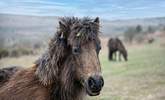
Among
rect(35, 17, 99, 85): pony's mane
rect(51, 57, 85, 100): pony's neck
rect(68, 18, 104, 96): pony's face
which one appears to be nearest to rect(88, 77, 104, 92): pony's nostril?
rect(68, 18, 104, 96): pony's face

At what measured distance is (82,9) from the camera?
1090cm

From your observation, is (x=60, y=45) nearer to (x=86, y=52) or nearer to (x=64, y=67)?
(x=64, y=67)

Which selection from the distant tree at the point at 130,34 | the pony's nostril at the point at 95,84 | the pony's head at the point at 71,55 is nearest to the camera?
the pony's nostril at the point at 95,84

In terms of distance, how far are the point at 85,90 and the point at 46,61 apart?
676mm

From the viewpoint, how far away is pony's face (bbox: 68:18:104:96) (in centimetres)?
519

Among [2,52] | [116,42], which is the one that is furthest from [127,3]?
[116,42]

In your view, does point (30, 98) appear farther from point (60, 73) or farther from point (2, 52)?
point (2, 52)

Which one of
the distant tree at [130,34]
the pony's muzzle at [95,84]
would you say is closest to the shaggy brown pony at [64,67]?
the pony's muzzle at [95,84]

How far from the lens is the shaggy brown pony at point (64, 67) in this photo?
5457 millimetres

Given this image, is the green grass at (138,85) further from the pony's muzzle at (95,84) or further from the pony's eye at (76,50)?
the pony's muzzle at (95,84)

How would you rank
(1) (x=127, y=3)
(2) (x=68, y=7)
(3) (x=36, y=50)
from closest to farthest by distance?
→ (2) (x=68, y=7) → (1) (x=127, y=3) → (3) (x=36, y=50)

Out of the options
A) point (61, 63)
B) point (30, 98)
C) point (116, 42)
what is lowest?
point (116, 42)

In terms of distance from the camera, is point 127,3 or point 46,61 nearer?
point 46,61

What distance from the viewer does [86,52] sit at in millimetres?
5402
